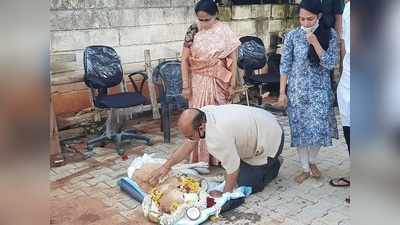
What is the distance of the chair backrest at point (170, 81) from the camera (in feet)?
16.4

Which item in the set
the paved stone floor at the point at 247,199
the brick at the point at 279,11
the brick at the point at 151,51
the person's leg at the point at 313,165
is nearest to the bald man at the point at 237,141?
the paved stone floor at the point at 247,199

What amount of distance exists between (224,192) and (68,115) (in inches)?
103

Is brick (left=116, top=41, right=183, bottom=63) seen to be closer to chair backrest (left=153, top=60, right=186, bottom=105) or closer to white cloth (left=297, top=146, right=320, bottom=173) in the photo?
chair backrest (left=153, top=60, right=186, bottom=105)

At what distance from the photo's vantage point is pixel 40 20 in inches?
30.5

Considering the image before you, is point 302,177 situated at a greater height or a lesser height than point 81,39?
lesser

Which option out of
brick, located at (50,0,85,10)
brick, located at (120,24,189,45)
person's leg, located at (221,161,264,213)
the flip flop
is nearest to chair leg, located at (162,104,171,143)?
brick, located at (120,24,189,45)

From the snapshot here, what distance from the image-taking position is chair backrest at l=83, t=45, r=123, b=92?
466 cm

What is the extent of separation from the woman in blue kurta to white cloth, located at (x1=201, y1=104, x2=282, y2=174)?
223mm

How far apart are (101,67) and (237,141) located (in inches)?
85.6

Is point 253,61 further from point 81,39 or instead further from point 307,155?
point 307,155

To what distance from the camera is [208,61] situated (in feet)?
12.6

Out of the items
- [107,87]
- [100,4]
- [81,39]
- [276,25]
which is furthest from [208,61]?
[276,25]

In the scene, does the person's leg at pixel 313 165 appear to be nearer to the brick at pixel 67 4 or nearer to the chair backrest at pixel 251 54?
the chair backrest at pixel 251 54

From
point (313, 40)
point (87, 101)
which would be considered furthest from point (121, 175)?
point (313, 40)
